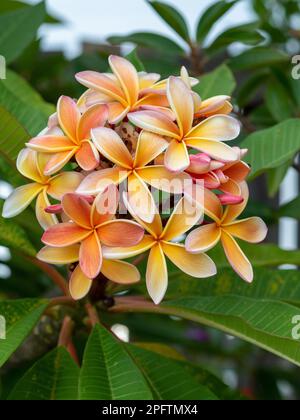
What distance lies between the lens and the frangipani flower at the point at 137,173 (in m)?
0.82

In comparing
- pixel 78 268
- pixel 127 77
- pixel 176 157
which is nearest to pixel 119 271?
pixel 78 268

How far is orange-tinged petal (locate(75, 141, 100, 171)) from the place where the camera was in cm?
85

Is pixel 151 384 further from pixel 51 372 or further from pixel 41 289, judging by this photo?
pixel 41 289

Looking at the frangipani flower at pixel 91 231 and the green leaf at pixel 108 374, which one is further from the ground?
the frangipani flower at pixel 91 231

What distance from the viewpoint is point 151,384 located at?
100 cm

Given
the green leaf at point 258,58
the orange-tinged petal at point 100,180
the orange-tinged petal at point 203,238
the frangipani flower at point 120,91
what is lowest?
the orange-tinged petal at point 203,238

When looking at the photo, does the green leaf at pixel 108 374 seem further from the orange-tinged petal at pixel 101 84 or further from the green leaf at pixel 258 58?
the green leaf at pixel 258 58

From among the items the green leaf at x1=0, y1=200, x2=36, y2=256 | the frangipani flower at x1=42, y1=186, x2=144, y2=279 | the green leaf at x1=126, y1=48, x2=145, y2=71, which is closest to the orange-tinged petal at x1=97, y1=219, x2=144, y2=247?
the frangipani flower at x1=42, y1=186, x2=144, y2=279

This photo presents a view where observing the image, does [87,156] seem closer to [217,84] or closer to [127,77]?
[127,77]

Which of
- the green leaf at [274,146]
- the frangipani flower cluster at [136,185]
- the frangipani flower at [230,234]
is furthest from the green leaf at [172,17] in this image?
the frangipani flower at [230,234]

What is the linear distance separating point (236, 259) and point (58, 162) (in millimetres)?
237

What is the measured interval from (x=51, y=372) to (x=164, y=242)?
0.26m

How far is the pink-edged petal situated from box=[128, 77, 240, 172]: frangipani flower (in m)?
0.08
